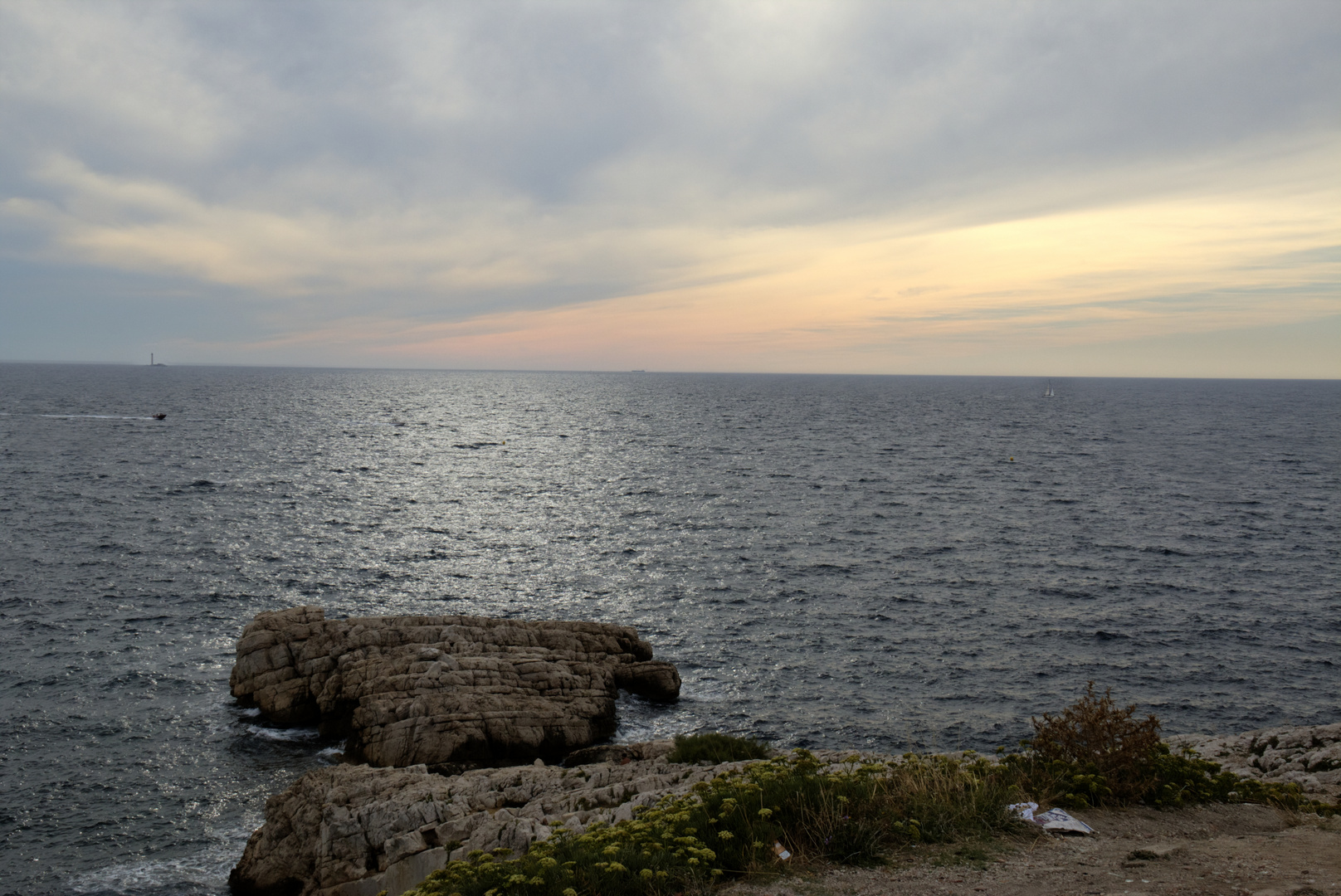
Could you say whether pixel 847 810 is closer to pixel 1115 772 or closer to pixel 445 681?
pixel 1115 772

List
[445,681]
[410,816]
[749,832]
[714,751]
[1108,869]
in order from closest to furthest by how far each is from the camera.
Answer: [1108,869], [749,832], [410,816], [714,751], [445,681]

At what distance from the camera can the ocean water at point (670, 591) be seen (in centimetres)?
2683

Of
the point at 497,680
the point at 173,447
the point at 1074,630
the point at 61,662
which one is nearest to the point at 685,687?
the point at 497,680

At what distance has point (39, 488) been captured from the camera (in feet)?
218

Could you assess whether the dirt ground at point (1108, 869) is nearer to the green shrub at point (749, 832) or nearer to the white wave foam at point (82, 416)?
the green shrub at point (749, 832)

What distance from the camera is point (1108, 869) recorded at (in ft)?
36.8

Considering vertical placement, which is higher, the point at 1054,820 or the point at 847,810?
the point at 847,810

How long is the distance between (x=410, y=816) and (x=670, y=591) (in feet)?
89.0

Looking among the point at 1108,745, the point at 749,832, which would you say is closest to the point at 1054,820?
the point at 1108,745

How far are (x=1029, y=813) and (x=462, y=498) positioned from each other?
64.9 meters

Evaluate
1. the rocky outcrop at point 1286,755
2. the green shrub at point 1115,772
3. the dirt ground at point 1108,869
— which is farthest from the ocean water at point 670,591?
the dirt ground at point 1108,869

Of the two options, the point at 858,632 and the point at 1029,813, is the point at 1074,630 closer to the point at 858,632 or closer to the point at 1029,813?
the point at 858,632

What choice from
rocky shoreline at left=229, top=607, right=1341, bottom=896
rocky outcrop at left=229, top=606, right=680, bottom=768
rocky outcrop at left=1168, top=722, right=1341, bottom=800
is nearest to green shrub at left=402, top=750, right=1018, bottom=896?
rocky shoreline at left=229, top=607, right=1341, bottom=896

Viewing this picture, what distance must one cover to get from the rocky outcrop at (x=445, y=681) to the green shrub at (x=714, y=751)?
7428 mm
